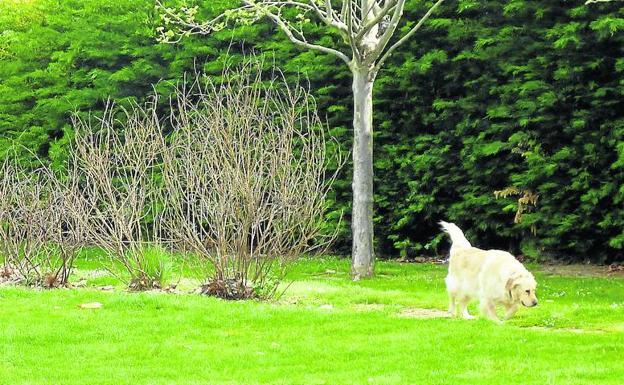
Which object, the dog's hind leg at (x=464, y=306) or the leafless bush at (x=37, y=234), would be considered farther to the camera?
the leafless bush at (x=37, y=234)

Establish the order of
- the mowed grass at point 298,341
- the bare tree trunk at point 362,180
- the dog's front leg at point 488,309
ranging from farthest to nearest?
the bare tree trunk at point 362,180 < the dog's front leg at point 488,309 < the mowed grass at point 298,341

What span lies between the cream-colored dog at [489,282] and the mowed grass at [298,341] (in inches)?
12.3

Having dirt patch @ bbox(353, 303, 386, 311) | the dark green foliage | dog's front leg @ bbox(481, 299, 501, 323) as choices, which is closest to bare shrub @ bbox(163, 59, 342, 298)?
dirt patch @ bbox(353, 303, 386, 311)

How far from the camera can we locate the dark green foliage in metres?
15.2

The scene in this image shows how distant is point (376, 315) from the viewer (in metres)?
10.4

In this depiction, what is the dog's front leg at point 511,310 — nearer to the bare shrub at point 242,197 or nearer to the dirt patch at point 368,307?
the dirt patch at point 368,307

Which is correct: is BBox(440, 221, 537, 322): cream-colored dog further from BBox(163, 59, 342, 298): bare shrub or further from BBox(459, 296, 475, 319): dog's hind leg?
BBox(163, 59, 342, 298): bare shrub

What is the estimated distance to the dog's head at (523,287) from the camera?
949 centimetres

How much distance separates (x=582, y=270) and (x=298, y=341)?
810cm

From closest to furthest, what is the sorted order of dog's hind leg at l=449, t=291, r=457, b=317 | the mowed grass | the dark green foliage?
the mowed grass < dog's hind leg at l=449, t=291, r=457, b=317 < the dark green foliage

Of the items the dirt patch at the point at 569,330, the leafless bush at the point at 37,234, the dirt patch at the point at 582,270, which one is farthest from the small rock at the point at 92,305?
the dirt patch at the point at 582,270

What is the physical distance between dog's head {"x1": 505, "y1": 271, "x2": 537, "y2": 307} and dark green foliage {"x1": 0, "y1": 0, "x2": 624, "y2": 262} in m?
5.60

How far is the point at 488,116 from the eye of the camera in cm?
1645

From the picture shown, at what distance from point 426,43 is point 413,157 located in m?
2.16
